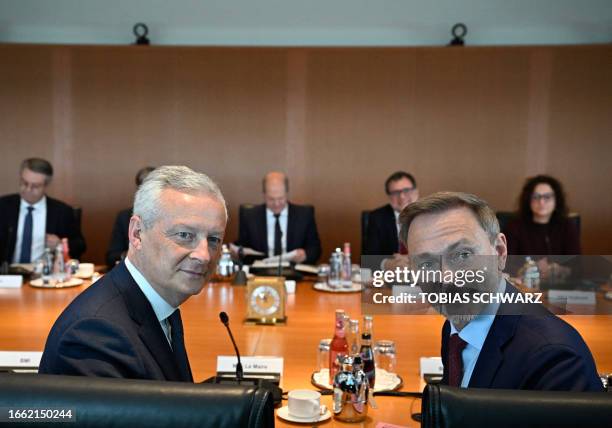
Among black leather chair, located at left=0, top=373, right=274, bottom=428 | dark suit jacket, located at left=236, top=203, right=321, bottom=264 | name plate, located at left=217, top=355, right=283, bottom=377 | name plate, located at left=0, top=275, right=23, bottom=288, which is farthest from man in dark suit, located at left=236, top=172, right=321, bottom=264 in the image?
black leather chair, located at left=0, top=373, right=274, bottom=428

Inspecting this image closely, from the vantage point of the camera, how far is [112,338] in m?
1.41

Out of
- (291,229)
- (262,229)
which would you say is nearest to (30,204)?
(262,229)

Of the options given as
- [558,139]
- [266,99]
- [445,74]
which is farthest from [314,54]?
[558,139]

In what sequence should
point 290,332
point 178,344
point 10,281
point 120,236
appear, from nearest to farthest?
point 178,344 → point 290,332 → point 10,281 → point 120,236

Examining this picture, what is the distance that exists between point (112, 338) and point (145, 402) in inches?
23.2

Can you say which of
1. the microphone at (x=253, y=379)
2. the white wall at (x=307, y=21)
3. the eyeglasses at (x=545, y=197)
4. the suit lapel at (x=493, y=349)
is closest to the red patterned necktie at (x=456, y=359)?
the suit lapel at (x=493, y=349)

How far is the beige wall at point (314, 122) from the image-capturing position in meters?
6.23

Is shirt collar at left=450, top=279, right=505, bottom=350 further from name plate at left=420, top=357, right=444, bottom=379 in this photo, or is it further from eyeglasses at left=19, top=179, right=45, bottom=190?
eyeglasses at left=19, top=179, right=45, bottom=190

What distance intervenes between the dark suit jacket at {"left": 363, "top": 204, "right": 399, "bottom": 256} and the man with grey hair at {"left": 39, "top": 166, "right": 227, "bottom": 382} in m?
3.23

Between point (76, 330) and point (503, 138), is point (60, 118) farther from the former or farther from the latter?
point (76, 330)

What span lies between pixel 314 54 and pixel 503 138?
196 cm

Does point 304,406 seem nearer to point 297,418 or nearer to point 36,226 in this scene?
point 297,418

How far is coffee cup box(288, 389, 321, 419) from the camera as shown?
6.07ft

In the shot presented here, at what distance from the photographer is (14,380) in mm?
903
